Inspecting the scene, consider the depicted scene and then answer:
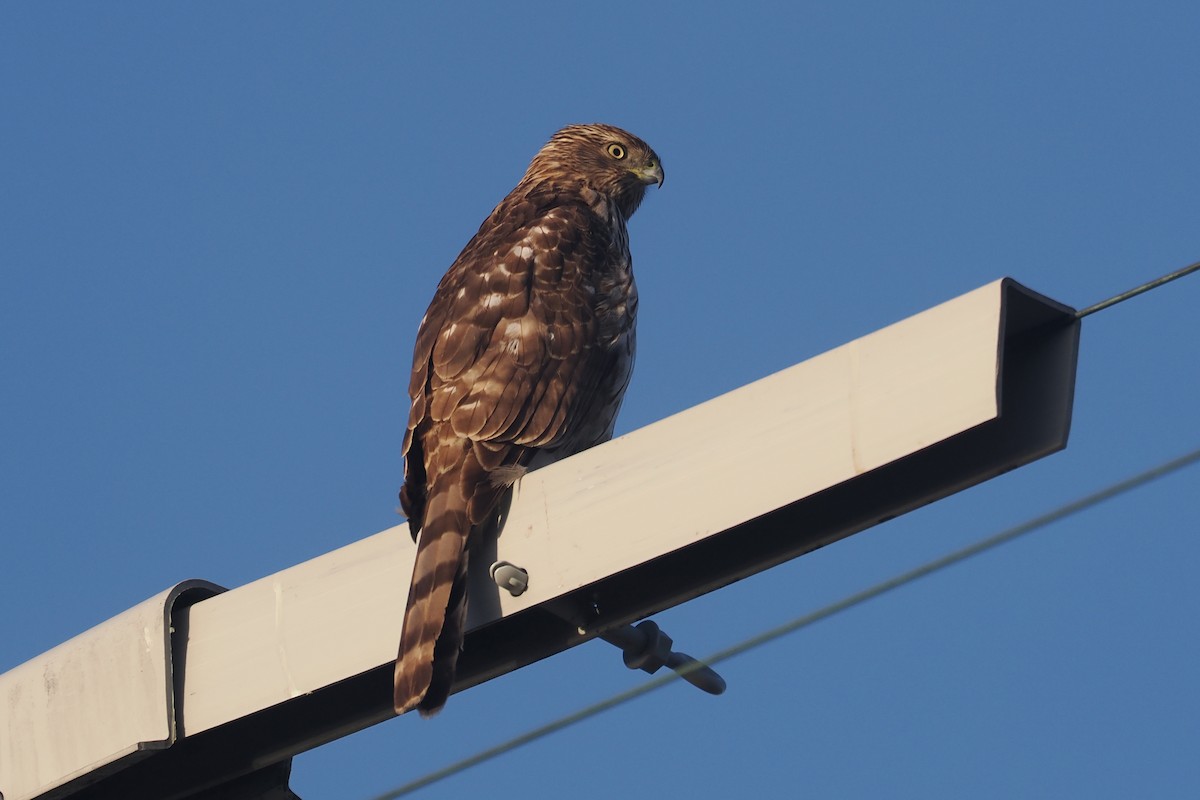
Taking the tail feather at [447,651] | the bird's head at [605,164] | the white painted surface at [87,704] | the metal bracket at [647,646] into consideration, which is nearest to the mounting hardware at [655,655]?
the metal bracket at [647,646]

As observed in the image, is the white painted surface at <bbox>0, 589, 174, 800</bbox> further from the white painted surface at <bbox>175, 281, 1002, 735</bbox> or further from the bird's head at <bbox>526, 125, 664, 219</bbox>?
the bird's head at <bbox>526, 125, 664, 219</bbox>

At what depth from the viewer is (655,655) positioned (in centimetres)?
350

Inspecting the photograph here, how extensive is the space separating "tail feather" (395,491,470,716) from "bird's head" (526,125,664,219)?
345 cm

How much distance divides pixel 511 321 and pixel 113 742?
2.11 metres

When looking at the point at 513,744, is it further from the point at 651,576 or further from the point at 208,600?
the point at 208,600

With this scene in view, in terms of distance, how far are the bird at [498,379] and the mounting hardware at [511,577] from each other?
20 cm

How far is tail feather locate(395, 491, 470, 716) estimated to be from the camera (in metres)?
3.59

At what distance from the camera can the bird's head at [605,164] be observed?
7.30 m

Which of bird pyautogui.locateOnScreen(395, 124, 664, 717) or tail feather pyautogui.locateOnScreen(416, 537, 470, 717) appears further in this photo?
bird pyautogui.locateOnScreen(395, 124, 664, 717)

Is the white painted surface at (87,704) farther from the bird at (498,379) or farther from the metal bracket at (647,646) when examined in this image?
the metal bracket at (647,646)

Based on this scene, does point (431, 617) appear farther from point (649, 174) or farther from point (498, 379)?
point (649, 174)

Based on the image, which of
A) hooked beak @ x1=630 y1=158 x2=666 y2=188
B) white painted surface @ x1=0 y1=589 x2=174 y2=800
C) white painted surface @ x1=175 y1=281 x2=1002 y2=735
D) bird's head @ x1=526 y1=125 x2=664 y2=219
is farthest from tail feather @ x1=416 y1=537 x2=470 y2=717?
hooked beak @ x1=630 y1=158 x2=666 y2=188

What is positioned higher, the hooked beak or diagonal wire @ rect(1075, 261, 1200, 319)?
the hooked beak

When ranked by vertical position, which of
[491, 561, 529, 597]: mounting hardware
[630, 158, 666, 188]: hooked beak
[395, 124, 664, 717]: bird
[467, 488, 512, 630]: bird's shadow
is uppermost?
[630, 158, 666, 188]: hooked beak
